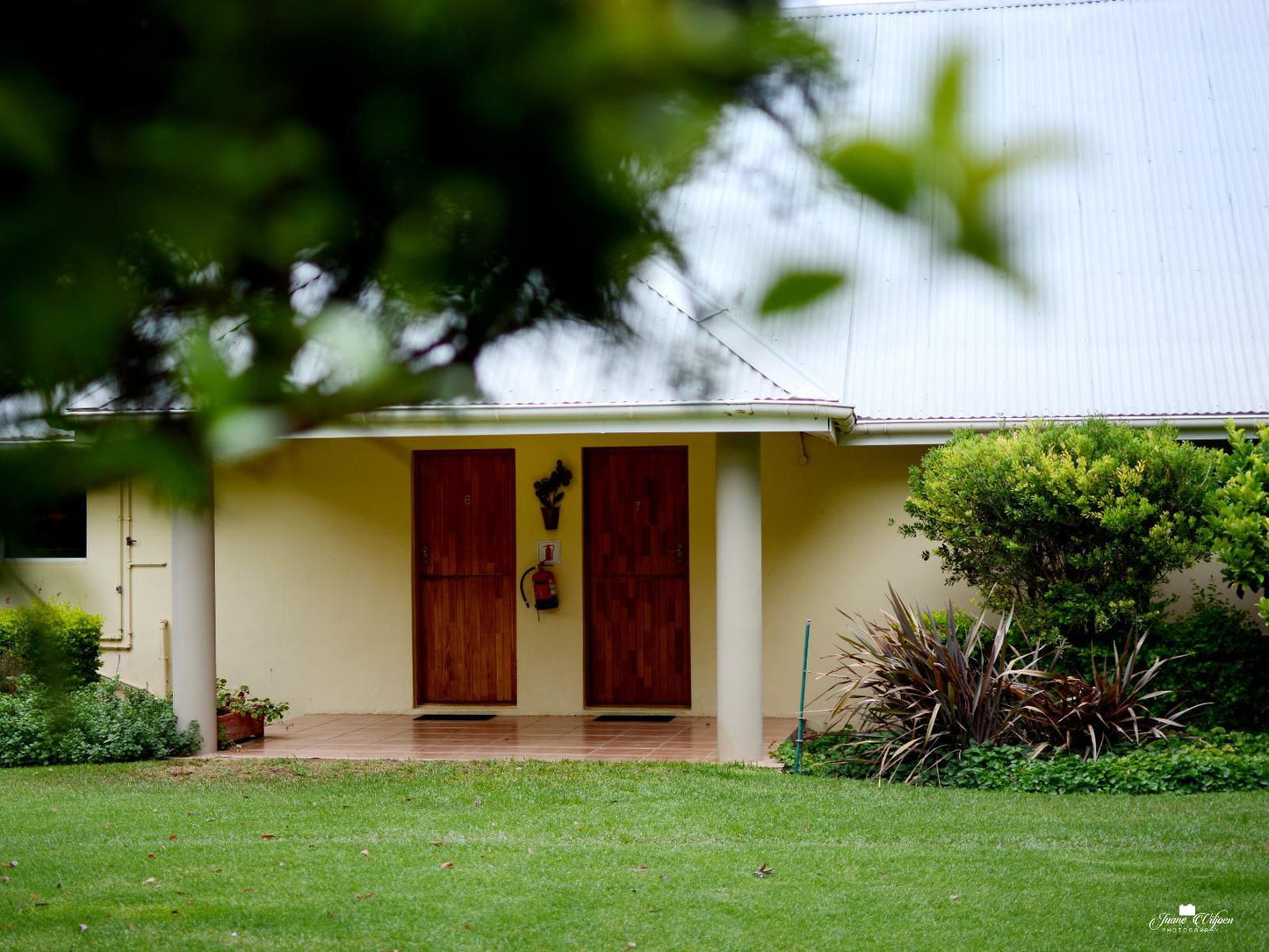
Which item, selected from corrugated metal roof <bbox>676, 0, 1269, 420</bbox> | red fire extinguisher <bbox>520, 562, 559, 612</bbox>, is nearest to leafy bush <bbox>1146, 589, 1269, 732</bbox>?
corrugated metal roof <bbox>676, 0, 1269, 420</bbox>

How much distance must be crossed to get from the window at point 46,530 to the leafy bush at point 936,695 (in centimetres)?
795

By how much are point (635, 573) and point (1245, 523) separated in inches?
210

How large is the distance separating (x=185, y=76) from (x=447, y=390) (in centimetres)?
46

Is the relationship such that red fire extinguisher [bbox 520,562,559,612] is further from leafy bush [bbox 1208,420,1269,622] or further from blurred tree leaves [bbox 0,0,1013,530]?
blurred tree leaves [bbox 0,0,1013,530]

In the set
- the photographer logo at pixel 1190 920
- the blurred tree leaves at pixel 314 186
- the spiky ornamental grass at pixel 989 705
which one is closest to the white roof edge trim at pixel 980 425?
the spiky ornamental grass at pixel 989 705

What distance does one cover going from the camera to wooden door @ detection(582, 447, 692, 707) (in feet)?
40.4

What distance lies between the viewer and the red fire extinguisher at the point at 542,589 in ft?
40.2

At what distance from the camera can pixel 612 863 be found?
6820mm

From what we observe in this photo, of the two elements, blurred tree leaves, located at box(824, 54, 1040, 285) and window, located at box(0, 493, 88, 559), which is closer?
blurred tree leaves, located at box(824, 54, 1040, 285)

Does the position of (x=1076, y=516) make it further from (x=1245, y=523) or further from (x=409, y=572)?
(x=409, y=572)

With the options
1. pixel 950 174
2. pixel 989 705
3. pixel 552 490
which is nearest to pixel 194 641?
pixel 552 490

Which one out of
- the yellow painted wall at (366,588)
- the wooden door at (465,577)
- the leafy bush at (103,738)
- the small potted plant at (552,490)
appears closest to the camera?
the leafy bush at (103,738)

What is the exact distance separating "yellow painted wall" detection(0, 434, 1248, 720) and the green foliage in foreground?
2.22 m

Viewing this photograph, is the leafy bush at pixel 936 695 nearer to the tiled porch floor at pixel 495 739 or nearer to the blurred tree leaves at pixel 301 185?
the tiled porch floor at pixel 495 739
